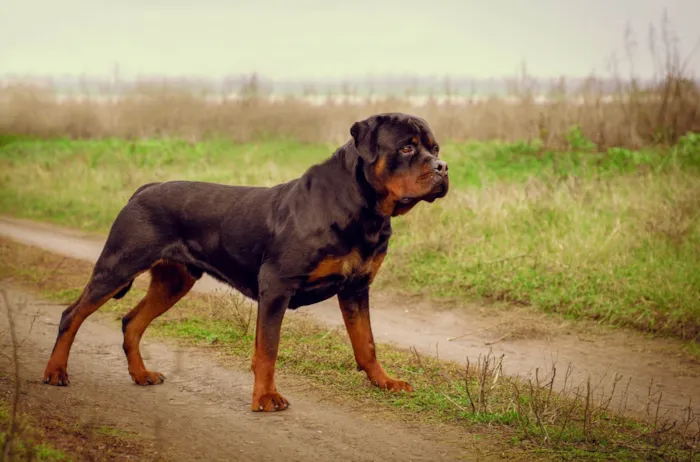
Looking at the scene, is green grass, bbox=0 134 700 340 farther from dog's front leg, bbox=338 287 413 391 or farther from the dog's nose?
the dog's nose

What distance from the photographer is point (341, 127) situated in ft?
64.2

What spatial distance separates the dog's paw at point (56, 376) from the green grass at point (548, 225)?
4.46m

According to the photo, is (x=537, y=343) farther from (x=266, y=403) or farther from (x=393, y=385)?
(x=266, y=403)

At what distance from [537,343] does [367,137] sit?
10.6 ft

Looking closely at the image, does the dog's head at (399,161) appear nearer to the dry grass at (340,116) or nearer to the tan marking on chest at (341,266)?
the tan marking on chest at (341,266)

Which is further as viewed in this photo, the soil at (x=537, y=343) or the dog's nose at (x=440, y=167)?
the soil at (x=537, y=343)

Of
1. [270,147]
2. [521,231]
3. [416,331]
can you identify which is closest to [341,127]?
[270,147]

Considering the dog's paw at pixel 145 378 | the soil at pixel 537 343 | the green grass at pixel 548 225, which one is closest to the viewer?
the dog's paw at pixel 145 378

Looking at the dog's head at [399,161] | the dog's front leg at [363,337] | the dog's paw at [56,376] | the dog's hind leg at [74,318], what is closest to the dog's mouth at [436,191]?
the dog's head at [399,161]

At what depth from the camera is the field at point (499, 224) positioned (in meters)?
4.88

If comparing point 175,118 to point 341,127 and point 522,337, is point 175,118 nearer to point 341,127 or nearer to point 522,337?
point 341,127

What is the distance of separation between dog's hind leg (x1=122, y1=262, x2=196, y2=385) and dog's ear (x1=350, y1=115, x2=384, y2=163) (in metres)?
1.57

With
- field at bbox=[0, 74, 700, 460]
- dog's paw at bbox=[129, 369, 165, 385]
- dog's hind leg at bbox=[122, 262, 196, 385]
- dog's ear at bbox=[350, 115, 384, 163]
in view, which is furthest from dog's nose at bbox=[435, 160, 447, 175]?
dog's paw at bbox=[129, 369, 165, 385]

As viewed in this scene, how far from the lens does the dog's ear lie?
464cm
